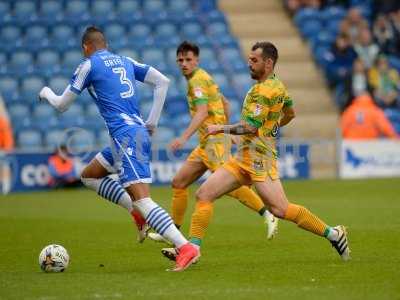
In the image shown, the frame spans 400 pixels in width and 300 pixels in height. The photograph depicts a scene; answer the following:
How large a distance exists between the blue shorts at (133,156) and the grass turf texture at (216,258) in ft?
2.84

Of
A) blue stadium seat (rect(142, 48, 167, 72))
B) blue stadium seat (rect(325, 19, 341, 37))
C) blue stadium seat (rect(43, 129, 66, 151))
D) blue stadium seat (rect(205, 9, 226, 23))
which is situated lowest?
blue stadium seat (rect(43, 129, 66, 151))

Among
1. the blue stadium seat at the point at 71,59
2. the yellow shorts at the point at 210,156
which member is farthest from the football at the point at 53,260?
the blue stadium seat at the point at 71,59

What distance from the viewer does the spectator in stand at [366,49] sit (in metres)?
25.6

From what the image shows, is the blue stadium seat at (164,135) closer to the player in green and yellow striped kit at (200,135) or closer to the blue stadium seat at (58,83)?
the blue stadium seat at (58,83)

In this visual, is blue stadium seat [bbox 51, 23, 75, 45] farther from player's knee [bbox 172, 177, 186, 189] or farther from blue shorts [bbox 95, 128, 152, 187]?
blue shorts [bbox 95, 128, 152, 187]

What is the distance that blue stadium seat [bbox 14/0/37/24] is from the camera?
25.4 m

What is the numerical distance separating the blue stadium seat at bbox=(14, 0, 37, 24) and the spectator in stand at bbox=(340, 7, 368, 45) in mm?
7488

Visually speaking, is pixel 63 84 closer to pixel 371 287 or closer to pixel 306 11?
pixel 306 11

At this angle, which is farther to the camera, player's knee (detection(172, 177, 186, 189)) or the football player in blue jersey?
player's knee (detection(172, 177, 186, 189))

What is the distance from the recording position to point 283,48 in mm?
27594

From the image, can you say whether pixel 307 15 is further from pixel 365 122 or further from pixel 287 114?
pixel 287 114

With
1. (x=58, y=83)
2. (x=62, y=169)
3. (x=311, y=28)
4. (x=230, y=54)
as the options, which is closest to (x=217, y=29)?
(x=230, y=54)

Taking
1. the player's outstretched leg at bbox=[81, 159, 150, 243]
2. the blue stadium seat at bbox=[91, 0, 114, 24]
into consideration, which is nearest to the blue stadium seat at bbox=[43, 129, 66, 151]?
the blue stadium seat at bbox=[91, 0, 114, 24]

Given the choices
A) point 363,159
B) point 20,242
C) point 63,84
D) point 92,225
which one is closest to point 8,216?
point 92,225
